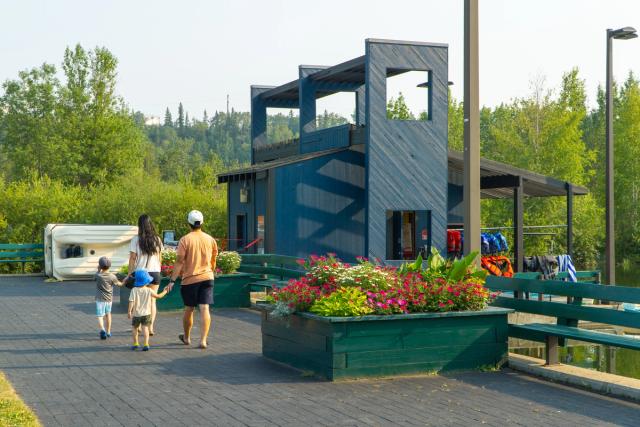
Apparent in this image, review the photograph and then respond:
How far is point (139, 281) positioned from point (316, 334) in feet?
11.4

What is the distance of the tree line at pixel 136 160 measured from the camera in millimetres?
36938

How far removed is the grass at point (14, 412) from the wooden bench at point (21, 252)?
2370 cm

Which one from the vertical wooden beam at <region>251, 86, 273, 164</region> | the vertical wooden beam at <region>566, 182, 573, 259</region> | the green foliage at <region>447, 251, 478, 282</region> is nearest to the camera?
the green foliage at <region>447, 251, 478, 282</region>

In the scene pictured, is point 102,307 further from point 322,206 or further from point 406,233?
point 406,233

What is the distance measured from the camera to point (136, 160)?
6844cm

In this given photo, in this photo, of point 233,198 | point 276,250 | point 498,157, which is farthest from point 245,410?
point 498,157

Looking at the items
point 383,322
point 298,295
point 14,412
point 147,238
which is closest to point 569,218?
point 147,238

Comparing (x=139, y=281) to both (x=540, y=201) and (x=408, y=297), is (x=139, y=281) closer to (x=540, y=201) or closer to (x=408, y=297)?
(x=408, y=297)

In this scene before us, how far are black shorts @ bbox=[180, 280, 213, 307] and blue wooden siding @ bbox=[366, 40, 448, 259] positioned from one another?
13708 mm

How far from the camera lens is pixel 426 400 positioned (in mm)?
8875

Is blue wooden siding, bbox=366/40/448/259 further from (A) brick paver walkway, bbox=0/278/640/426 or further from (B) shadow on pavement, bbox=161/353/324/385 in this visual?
(B) shadow on pavement, bbox=161/353/324/385

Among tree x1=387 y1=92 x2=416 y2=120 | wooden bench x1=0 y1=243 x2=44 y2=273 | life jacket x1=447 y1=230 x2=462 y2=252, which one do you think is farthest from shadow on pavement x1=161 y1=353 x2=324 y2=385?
tree x1=387 y1=92 x2=416 y2=120

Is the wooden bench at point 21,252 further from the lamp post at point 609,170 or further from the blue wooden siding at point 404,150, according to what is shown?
the lamp post at point 609,170

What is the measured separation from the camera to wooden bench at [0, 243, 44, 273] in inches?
1246
